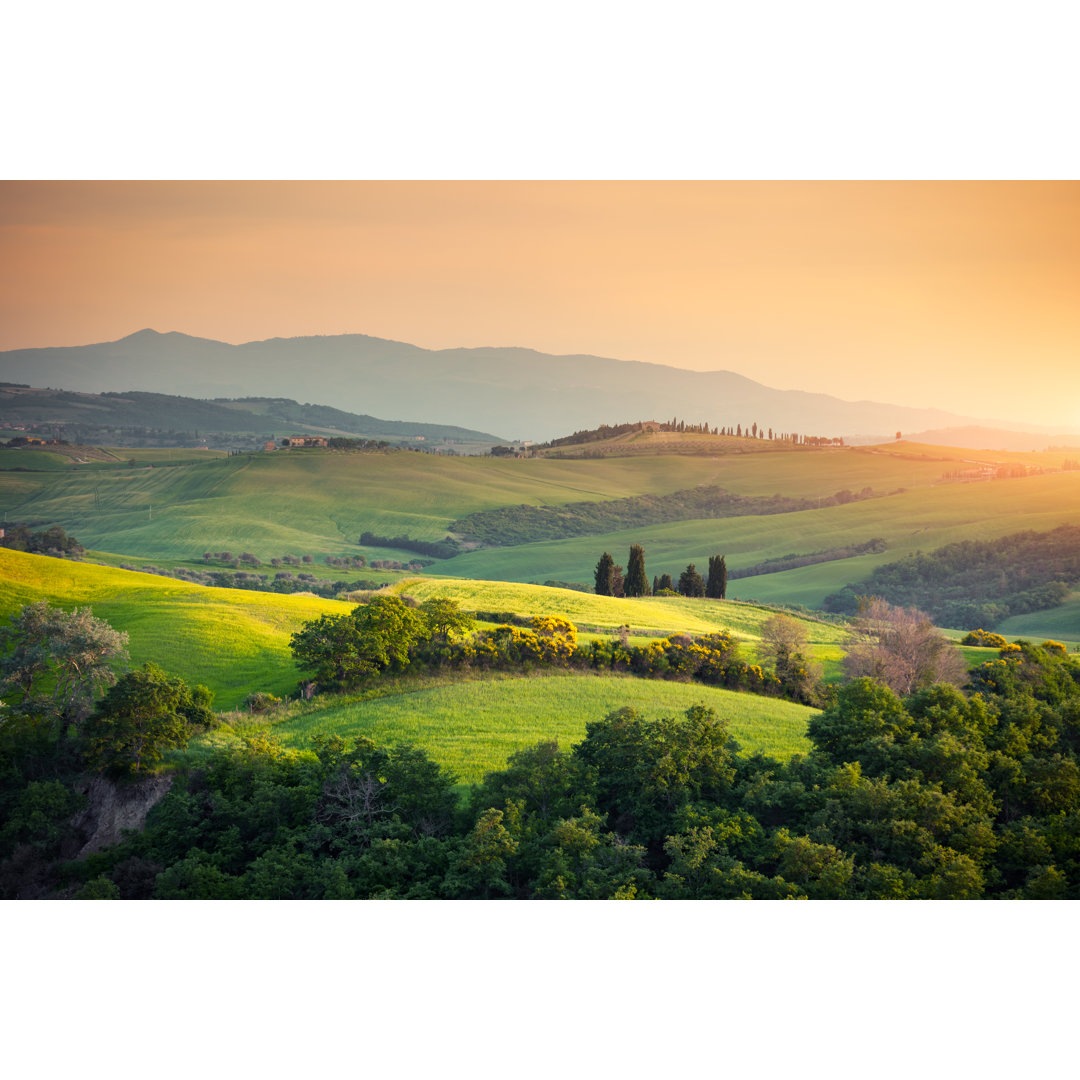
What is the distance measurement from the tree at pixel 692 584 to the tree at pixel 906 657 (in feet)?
29.7

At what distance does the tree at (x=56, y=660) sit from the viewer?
38.2 ft

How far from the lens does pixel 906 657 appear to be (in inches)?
587

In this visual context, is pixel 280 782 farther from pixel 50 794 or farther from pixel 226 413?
pixel 226 413

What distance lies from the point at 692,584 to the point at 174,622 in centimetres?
1688

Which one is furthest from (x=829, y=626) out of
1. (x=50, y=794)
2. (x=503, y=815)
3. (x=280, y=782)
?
(x=50, y=794)

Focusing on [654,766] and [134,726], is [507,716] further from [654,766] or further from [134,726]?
[134,726]

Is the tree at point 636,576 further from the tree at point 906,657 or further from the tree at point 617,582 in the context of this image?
the tree at point 906,657

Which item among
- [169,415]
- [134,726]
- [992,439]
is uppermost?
→ [169,415]

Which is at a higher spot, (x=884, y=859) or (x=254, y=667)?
(x=254, y=667)

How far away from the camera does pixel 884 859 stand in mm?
10023

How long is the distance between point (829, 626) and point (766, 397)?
7.18 meters

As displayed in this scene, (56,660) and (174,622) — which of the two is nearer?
(56,660)

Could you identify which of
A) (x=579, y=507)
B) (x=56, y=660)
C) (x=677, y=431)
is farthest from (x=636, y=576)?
(x=579, y=507)

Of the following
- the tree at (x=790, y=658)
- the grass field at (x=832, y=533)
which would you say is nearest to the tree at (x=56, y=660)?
the tree at (x=790, y=658)
